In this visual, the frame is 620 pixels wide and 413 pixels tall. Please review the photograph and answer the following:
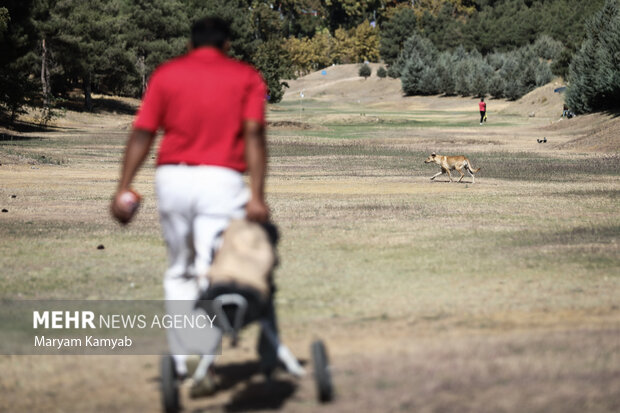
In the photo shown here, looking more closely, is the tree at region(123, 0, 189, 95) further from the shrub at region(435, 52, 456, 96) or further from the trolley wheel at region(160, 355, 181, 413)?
the trolley wheel at region(160, 355, 181, 413)

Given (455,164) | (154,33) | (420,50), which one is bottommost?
(455,164)

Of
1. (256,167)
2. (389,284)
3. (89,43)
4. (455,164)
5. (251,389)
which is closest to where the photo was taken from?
(256,167)

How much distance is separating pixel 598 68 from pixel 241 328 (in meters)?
57.1

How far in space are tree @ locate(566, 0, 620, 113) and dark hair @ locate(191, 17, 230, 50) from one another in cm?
4983

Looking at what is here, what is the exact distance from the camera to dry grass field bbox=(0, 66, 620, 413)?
6547 millimetres

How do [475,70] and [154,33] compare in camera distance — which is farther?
[475,70]

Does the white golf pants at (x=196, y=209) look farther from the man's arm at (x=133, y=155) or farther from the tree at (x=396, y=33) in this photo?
the tree at (x=396, y=33)

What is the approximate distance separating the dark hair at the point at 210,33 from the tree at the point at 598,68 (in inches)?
1962

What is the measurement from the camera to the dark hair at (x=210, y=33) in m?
6.28

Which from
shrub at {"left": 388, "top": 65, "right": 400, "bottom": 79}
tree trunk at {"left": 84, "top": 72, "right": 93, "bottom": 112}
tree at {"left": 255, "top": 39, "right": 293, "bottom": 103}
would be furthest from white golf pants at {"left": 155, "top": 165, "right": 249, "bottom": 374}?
shrub at {"left": 388, "top": 65, "right": 400, "bottom": 79}

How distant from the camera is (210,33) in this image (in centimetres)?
630

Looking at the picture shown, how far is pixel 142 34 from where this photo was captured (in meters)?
98.2

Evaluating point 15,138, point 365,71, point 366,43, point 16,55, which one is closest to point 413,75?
point 365,71

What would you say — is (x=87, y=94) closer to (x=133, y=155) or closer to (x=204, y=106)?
(x=133, y=155)
